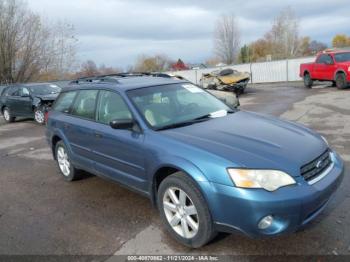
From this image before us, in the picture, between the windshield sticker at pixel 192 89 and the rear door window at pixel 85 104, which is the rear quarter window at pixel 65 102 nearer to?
the rear door window at pixel 85 104

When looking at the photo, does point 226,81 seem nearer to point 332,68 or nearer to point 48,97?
point 332,68

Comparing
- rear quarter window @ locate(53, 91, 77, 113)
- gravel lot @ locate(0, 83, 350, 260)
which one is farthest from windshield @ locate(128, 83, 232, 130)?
rear quarter window @ locate(53, 91, 77, 113)

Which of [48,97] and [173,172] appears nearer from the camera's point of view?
[173,172]

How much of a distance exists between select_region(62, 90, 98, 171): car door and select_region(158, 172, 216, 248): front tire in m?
1.64

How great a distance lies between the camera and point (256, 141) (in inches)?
141

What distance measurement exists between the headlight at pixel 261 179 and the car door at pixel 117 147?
48.0 inches

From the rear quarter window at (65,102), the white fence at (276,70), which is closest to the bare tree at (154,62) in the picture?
the white fence at (276,70)

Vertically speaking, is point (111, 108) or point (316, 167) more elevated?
point (111, 108)

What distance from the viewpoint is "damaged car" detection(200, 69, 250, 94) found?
722 inches

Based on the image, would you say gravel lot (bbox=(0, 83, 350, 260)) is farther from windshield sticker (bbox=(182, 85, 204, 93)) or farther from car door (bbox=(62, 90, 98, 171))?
windshield sticker (bbox=(182, 85, 204, 93))

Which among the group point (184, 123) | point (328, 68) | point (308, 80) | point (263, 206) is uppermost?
point (184, 123)

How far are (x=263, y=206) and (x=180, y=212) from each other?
929 millimetres

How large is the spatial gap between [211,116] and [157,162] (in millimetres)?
1069

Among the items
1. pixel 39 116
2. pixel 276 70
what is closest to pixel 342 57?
pixel 276 70
